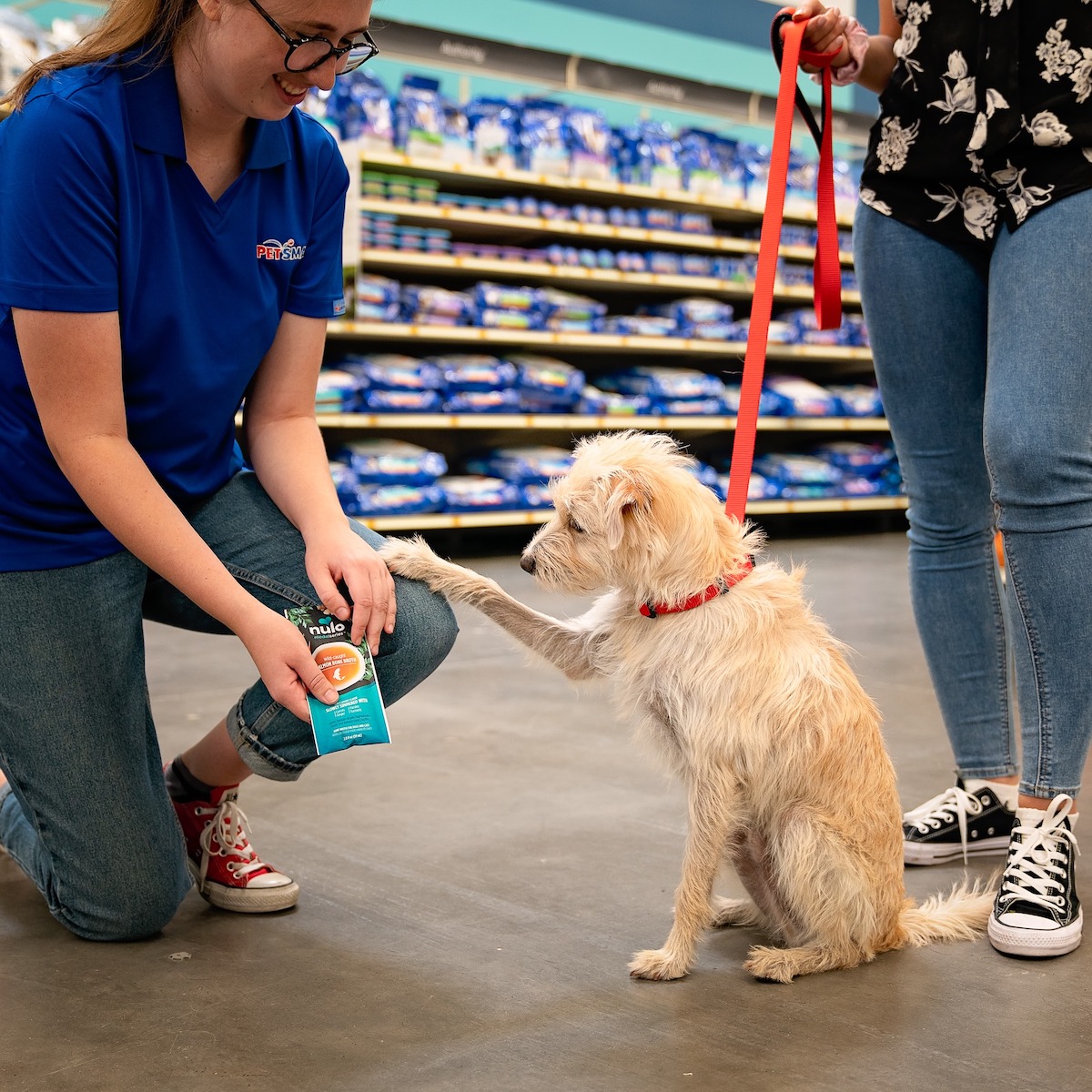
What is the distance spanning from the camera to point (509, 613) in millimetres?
1817

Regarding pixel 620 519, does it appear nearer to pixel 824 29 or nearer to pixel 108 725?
pixel 108 725

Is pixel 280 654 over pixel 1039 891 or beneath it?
over

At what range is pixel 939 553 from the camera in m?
2.04

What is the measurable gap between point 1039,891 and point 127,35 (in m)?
1.66

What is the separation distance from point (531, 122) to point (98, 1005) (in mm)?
5335

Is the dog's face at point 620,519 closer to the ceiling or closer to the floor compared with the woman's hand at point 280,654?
closer to the ceiling

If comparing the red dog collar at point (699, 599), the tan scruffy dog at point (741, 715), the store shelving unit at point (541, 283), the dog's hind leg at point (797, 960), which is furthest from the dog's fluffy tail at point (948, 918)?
the store shelving unit at point (541, 283)

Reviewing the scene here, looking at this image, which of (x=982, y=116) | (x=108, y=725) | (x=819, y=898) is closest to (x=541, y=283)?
(x=982, y=116)

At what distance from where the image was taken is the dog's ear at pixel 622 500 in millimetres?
1656

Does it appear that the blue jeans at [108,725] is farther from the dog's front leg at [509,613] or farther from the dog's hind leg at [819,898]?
the dog's hind leg at [819,898]

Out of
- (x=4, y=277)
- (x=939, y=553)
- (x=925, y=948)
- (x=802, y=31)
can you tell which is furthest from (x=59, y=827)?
(x=802, y=31)

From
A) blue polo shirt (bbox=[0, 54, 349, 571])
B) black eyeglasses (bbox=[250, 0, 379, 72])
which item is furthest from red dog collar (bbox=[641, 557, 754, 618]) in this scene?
black eyeglasses (bbox=[250, 0, 379, 72])

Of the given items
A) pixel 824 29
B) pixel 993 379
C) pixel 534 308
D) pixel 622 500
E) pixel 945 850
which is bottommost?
pixel 945 850

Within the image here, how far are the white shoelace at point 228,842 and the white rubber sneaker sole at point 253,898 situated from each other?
3 cm
